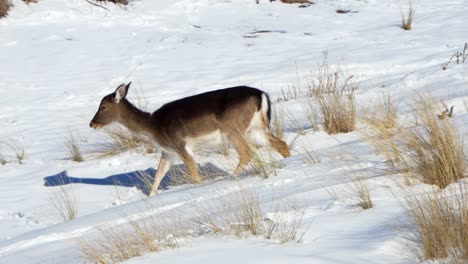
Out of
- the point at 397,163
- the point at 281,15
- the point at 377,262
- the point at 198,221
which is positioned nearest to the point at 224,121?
the point at 397,163

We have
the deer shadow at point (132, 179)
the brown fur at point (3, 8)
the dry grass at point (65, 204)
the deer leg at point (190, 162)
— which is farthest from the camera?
the brown fur at point (3, 8)

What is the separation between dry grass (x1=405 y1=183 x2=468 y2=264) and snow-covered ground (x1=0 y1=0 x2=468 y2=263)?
121 mm

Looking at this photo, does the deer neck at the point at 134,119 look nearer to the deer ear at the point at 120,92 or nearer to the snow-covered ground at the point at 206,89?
the deer ear at the point at 120,92

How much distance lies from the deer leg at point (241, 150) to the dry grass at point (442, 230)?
3.61m

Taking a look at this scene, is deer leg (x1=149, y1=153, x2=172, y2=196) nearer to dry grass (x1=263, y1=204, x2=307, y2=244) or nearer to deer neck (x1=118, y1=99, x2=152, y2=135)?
deer neck (x1=118, y1=99, x2=152, y2=135)

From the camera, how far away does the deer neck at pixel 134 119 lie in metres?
9.73

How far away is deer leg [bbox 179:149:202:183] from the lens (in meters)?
8.48

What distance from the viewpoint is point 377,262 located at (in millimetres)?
4020

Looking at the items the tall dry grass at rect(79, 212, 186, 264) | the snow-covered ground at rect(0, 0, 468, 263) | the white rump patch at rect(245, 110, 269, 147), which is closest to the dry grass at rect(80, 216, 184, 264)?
the tall dry grass at rect(79, 212, 186, 264)

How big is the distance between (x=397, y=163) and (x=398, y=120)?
8.72 ft

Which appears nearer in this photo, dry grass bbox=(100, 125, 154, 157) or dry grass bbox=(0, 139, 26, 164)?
dry grass bbox=(100, 125, 154, 157)

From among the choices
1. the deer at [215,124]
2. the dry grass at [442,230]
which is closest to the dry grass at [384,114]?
the deer at [215,124]

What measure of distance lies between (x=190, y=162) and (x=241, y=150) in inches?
23.9

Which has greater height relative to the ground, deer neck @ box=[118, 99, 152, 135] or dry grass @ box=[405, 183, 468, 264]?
dry grass @ box=[405, 183, 468, 264]
